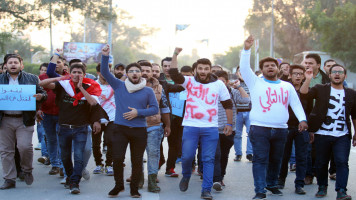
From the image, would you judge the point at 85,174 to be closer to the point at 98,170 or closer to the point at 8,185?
the point at 98,170

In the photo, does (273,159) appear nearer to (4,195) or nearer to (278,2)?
(4,195)

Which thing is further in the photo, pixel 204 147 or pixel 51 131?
pixel 51 131

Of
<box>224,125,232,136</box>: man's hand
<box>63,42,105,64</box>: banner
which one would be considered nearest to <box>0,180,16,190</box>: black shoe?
<box>224,125,232,136</box>: man's hand

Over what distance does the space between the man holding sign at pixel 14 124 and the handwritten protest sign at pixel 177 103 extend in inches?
90.9

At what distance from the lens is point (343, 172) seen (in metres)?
7.01

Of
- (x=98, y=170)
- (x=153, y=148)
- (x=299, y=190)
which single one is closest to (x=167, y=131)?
(x=153, y=148)

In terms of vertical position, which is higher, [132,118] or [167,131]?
[132,118]

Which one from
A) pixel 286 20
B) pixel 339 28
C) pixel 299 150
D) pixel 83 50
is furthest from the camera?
pixel 286 20

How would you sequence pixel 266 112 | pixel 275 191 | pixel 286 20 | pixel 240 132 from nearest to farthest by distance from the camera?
pixel 266 112, pixel 275 191, pixel 240 132, pixel 286 20

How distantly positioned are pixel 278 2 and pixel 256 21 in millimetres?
2726

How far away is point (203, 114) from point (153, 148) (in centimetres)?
97

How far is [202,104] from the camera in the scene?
720cm

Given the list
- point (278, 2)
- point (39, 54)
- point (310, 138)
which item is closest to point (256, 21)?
point (278, 2)

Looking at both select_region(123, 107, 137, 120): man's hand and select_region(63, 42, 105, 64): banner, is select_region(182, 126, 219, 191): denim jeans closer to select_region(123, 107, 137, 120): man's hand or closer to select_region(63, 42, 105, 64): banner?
select_region(123, 107, 137, 120): man's hand
